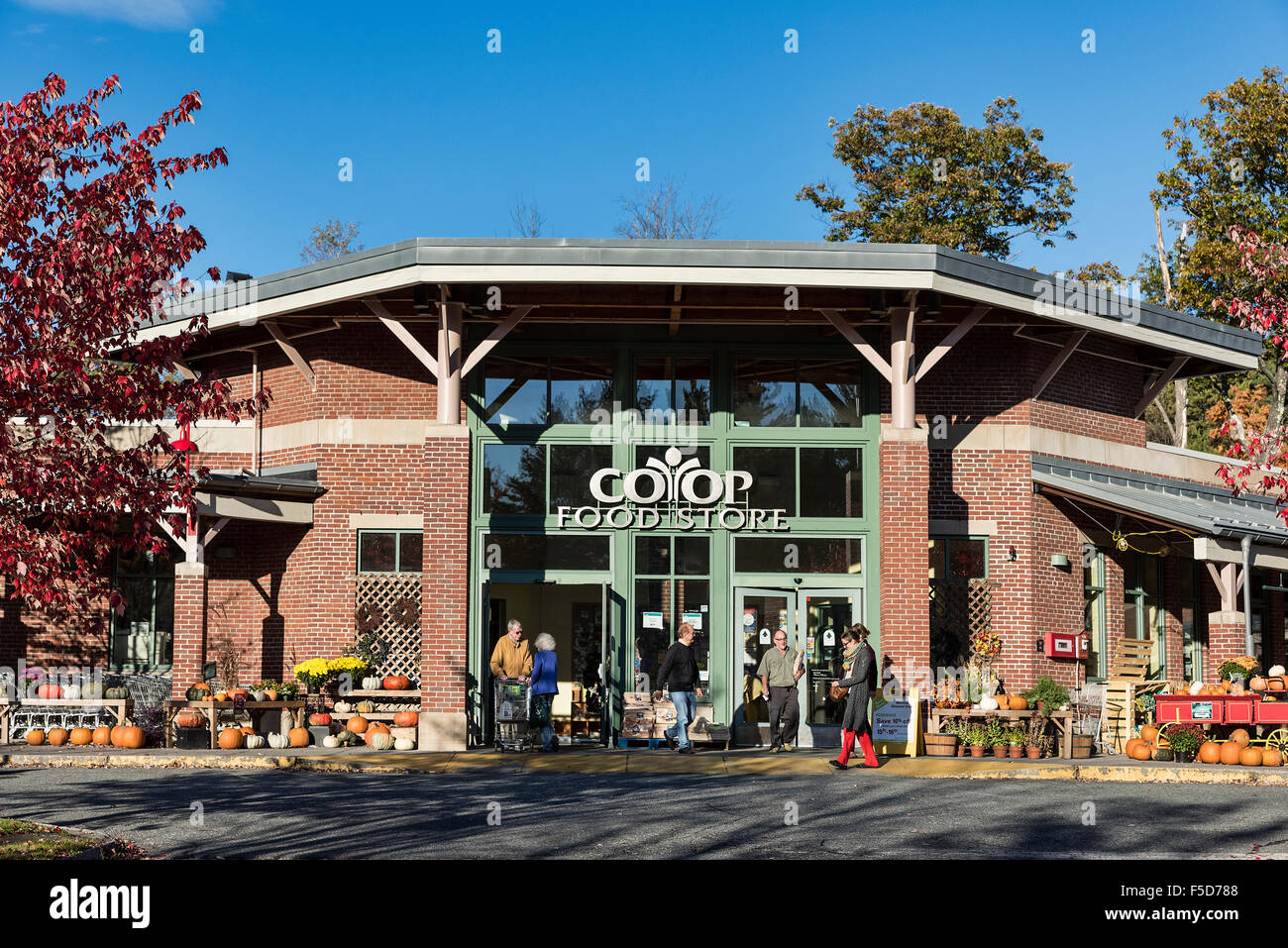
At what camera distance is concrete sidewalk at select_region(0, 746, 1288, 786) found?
15734 millimetres

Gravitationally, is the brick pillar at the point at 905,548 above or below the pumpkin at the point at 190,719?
above

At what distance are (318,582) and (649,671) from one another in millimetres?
4976

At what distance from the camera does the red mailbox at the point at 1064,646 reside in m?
19.8

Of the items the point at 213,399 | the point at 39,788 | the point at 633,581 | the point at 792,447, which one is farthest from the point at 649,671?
the point at 213,399

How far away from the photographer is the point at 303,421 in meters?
20.5

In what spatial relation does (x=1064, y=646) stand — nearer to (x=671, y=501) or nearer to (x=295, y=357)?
(x=671, y=501)

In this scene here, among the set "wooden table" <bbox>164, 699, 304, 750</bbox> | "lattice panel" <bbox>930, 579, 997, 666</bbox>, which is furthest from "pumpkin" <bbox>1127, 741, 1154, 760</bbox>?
"wooden table" <bbox>164, 699, 304, 750</bbox>

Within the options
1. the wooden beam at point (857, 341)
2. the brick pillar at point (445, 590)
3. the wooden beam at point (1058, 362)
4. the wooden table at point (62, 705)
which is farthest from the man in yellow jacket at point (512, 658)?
the wooden beam at point (1058, 362)

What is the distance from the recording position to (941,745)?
17812 millimetres

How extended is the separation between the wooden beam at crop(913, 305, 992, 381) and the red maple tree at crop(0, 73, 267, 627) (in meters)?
10.9

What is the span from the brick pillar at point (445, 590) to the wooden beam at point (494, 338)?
0.84 metres

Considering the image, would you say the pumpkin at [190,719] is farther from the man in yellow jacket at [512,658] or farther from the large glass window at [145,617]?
the man in yellow jacket at [512,658]

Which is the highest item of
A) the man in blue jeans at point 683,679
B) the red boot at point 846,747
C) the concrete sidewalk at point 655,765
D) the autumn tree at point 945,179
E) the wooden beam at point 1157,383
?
the autumn tree at point 945,179
